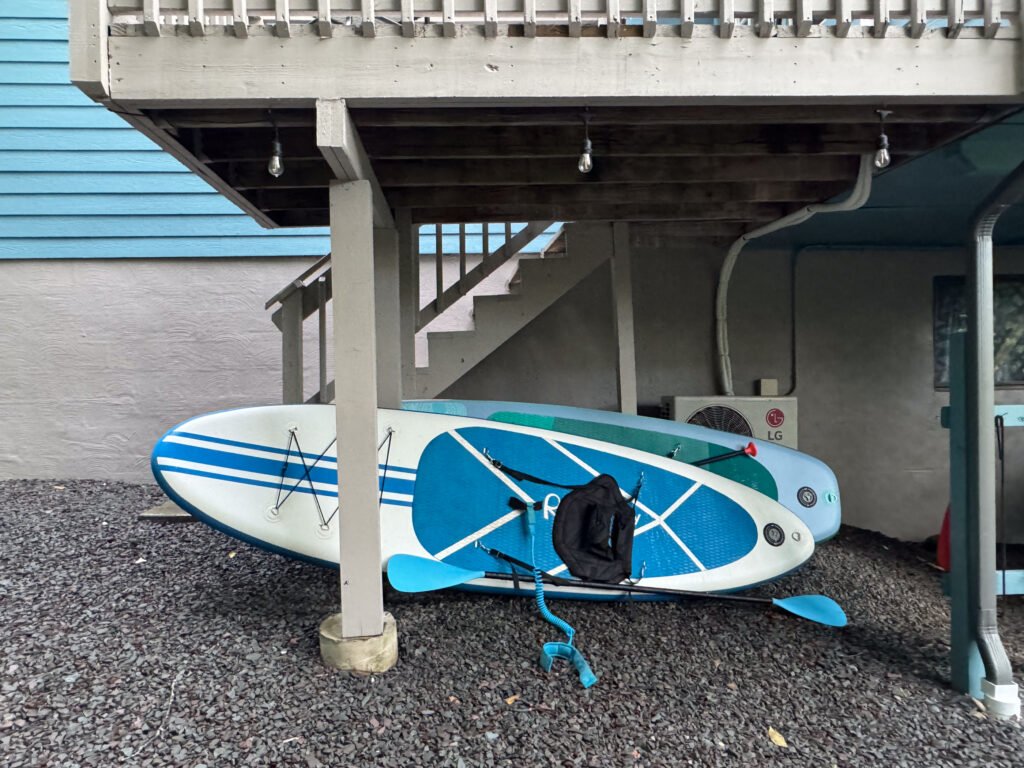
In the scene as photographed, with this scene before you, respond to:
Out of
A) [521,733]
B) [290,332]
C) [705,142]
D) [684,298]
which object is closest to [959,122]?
[705,142]

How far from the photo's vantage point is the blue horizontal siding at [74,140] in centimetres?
526

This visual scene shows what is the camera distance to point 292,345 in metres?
4.45

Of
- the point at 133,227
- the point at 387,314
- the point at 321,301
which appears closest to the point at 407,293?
the point at 387,314

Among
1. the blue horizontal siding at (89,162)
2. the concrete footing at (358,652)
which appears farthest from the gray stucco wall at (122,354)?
the concrete footing at (358,652)

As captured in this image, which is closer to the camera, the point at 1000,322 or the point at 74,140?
the point at 74,140

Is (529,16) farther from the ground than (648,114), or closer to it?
farther from the ground

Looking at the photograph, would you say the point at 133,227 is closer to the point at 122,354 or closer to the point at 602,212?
the point at 122,354

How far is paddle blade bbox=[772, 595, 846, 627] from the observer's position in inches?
122

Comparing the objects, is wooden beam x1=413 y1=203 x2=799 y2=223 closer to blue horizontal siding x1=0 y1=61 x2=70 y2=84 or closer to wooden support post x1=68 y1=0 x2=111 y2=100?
wooden support post x1=68 y1=0 x2=111 y2=100

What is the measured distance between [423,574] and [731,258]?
3.40 m

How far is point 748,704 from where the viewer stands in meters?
2.58

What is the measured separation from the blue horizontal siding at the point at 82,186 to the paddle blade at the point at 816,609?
424 cm

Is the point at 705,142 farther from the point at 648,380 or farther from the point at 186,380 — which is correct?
the point at 186,380

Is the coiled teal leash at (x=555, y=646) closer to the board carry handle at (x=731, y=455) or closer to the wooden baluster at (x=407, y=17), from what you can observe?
the board carry handle at (x=731, y=455)
